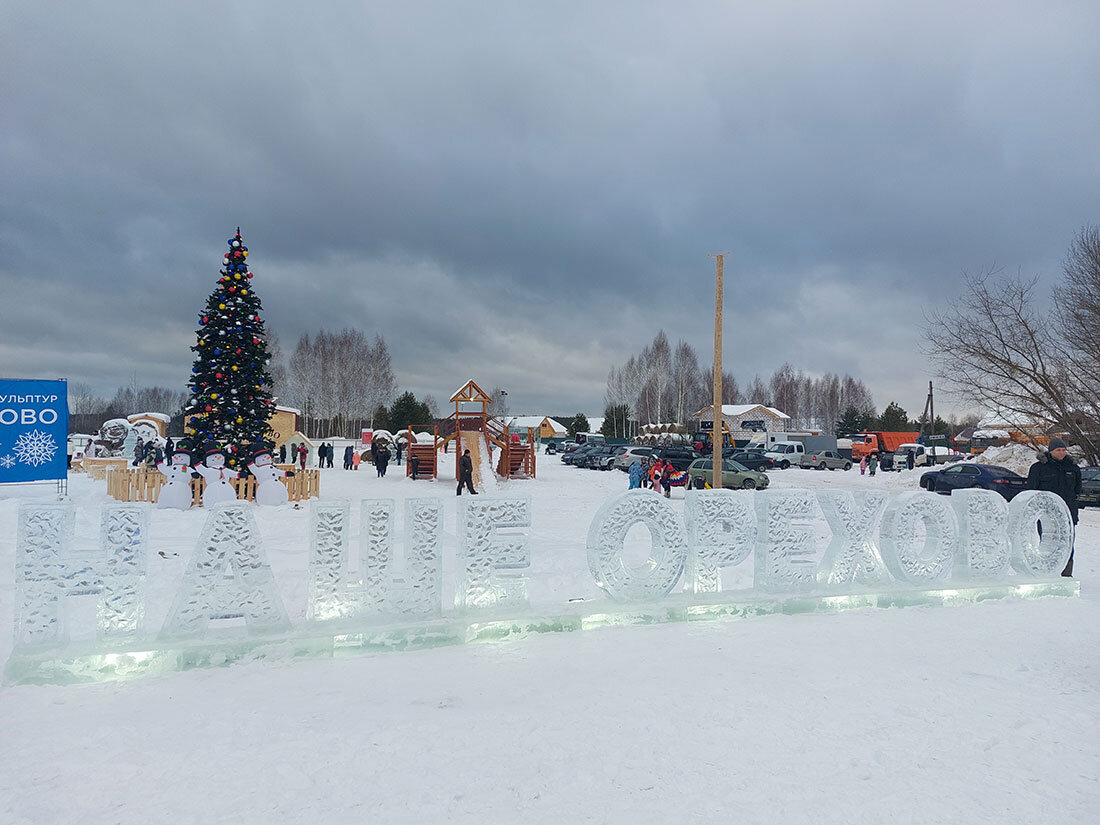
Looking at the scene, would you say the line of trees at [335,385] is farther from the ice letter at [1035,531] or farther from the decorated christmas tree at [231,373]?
the ice letter at [1035,531]

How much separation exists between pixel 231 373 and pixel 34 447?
4171 mm

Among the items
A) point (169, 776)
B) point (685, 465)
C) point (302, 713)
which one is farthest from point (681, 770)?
point (685, 465)

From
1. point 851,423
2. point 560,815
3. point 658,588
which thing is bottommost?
point 560,815

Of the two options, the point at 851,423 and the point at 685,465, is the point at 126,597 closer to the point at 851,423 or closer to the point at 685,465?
the point at 685,465

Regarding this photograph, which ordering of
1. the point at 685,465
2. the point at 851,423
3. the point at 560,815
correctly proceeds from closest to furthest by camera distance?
the point at 560,815
the point at 685,465
the point at 851,423

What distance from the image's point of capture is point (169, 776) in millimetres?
3203

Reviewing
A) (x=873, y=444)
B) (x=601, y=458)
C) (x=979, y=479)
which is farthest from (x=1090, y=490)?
(x=873, y=444)

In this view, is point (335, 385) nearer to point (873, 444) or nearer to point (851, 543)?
point (873, 444)

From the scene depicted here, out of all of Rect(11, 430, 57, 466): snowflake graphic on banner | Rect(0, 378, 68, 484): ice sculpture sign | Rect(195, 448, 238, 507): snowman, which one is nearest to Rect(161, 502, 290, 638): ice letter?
Rect(195, 448, 238, 507): snowman

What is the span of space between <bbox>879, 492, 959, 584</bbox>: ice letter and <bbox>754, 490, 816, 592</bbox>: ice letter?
2.88 ft

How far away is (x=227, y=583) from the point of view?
4.92 metres

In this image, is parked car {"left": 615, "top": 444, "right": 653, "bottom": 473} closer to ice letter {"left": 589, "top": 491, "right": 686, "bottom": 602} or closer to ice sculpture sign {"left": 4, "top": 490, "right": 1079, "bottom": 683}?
ice sculpture sign {"left": 4, "top": 490, "right": 1079, "bottom": 683}

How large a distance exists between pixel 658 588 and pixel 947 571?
324 centimetres

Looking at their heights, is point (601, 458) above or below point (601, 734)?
above
